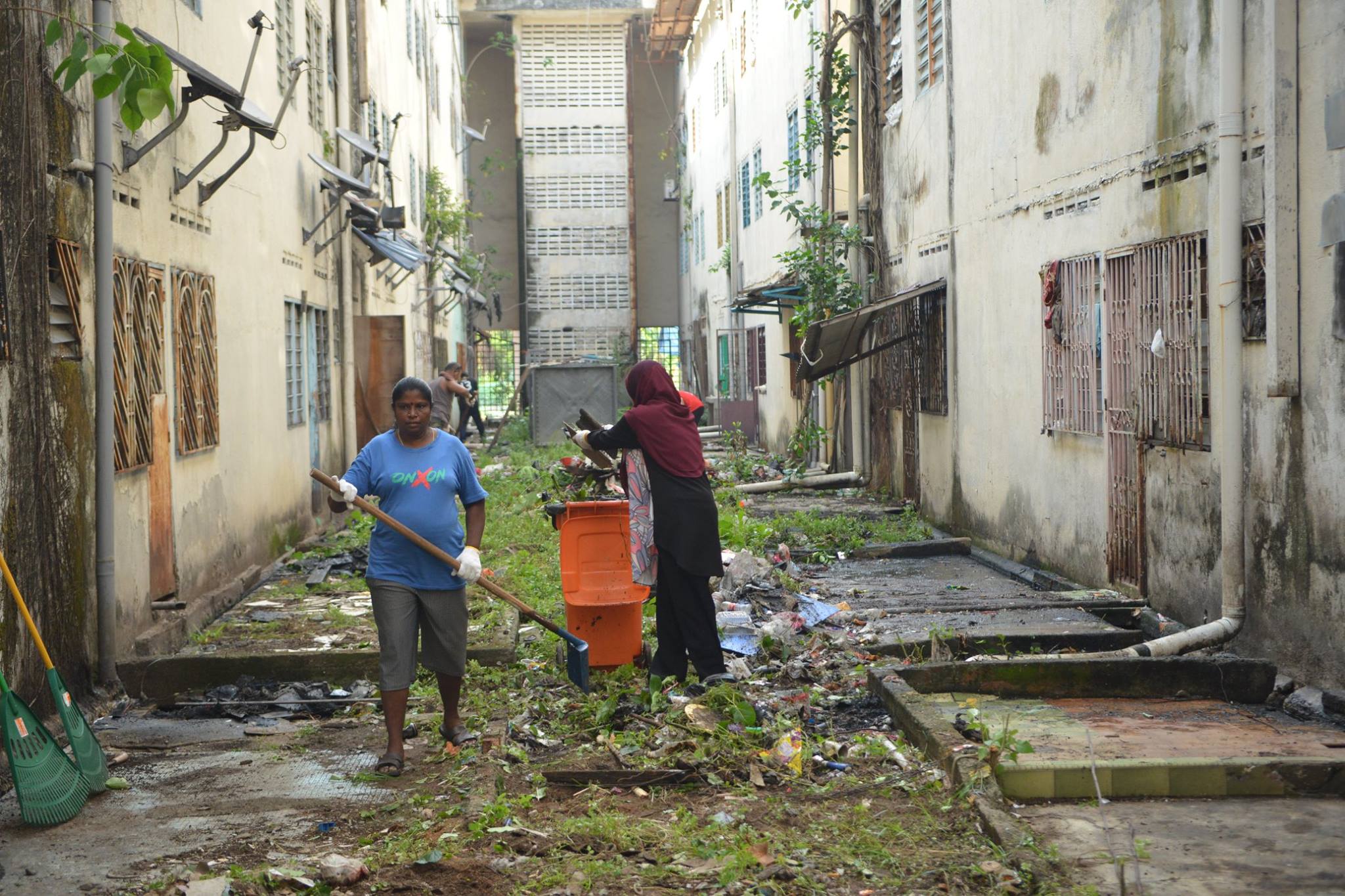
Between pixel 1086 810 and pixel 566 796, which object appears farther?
pixel 566 796

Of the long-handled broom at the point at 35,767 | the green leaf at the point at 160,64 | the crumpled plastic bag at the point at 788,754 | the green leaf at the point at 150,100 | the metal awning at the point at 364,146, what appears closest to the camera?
the long-handled broom at the point at 35,767

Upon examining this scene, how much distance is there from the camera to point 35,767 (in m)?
4.99

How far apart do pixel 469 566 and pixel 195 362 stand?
4.52 m

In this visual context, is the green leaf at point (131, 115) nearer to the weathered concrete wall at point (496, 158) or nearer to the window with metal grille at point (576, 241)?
the weathered concrete wall at point (496, 158)

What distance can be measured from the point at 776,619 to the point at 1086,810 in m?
3.78

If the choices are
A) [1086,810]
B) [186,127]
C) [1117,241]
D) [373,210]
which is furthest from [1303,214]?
[373,210]

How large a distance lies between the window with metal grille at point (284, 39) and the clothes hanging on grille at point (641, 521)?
7.07 m

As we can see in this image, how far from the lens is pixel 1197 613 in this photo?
747 cm

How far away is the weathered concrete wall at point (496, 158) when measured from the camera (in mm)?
35969

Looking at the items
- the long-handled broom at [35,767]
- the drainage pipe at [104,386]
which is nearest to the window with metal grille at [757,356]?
the drainage pipe at [104,386]

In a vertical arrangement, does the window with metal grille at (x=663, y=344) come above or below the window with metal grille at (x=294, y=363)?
above

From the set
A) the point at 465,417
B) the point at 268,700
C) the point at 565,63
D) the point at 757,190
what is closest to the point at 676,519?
the point at 268,700

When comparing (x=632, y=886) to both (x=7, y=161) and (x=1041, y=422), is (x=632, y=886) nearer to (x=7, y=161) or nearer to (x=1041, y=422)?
(x=7, y=161)

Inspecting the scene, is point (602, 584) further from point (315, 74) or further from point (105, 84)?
point (315, 74)
